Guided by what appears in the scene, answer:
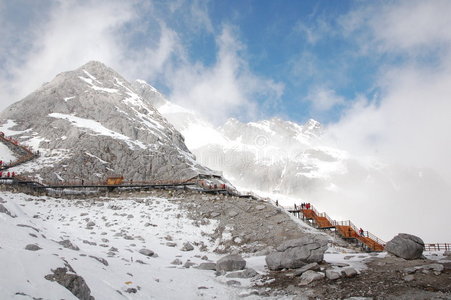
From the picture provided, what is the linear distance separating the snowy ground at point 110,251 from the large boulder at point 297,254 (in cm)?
110

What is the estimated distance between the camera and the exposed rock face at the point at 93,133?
66.2 m

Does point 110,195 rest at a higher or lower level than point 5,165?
lower

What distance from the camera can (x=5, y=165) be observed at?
56.8 meters

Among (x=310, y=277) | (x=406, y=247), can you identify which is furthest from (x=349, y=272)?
(x=406, y=247)

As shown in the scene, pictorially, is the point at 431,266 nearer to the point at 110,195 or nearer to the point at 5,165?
the point at 110,195

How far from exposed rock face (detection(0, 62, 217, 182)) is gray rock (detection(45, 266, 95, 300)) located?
160 ft

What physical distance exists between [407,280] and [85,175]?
57.5m

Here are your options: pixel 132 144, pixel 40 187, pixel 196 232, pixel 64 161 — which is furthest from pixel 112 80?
pixel 196 232

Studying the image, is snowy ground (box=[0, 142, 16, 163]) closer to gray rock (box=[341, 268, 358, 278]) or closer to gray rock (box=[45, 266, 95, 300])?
gray rock (box=[45, 266, 95, 300])

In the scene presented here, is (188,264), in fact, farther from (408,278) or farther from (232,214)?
(232,214)

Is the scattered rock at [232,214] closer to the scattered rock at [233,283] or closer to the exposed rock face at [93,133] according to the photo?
the scattered rock at [233,283]

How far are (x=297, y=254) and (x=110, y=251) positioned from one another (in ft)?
39.1

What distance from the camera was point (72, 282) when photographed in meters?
11.8

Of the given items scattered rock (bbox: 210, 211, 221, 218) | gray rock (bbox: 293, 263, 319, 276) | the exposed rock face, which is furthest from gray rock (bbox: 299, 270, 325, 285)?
the exposed rock face
